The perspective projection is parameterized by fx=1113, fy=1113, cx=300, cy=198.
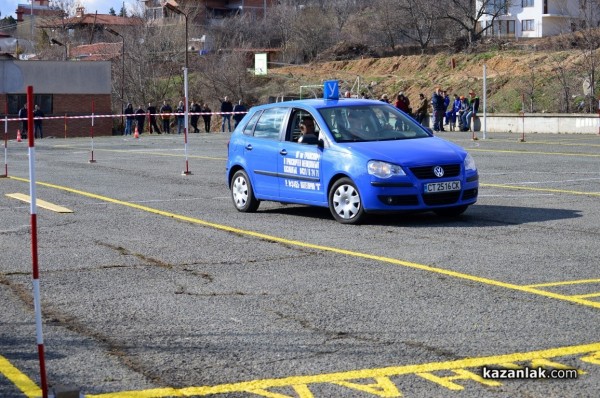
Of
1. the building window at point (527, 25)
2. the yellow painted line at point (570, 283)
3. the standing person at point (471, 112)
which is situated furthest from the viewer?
the building window at point (527, 25)

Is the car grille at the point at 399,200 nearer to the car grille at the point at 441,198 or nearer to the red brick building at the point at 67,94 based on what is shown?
the car grille at the point at 441,198

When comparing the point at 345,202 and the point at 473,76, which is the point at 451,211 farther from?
the point at 473,76

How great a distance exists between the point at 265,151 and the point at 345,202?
1.85 m

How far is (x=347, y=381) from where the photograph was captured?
640 centimetres

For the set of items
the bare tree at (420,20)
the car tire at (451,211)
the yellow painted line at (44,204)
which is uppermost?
the bare tree at (420,20)

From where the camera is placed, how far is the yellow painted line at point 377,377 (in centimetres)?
621

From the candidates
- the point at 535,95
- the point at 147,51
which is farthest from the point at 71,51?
the point at 535,95

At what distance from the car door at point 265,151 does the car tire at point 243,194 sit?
0.39ft

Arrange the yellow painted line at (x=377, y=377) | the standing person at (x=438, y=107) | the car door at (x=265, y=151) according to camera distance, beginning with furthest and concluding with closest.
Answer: the standing person at (x=438, y=107) → the car door at (x=265, y=151) → the yellow painted line at (x=377, y=377)

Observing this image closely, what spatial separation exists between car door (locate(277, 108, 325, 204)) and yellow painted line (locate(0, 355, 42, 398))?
7672 millimetres

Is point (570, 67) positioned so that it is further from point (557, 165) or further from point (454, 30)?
point (557, 165)

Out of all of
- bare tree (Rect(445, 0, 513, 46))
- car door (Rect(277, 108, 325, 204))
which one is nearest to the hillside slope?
bare tree (Rect(445, 0, 513, 46))

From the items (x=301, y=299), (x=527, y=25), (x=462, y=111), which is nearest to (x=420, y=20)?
(x=527, y=25)

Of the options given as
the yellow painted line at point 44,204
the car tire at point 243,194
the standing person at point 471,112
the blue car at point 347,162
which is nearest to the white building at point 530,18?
the standing person at point 471,112
